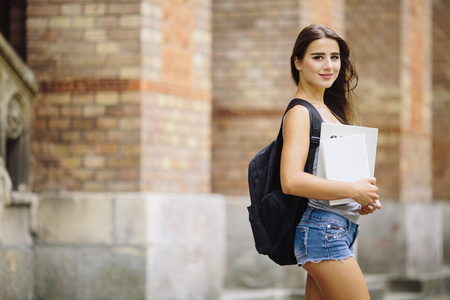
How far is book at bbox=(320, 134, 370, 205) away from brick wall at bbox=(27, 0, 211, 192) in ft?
11.1

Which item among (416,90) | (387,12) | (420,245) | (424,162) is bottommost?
(420,245)

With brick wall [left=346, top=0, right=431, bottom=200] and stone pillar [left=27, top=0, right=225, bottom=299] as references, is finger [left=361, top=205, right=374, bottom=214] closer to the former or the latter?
stone pillar [left=27, top=0, right=225, bottom=299]

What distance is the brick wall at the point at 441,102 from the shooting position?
50.6 feet

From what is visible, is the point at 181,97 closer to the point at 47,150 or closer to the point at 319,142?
the point at 47,150

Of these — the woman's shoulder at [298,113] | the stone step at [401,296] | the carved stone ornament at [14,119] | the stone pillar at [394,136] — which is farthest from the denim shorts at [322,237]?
the stone pillar at [394,136]

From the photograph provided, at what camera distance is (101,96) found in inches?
285

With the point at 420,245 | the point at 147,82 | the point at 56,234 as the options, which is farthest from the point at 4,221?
the point at 420,245

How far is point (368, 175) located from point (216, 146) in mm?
5950

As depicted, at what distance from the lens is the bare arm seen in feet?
12.6

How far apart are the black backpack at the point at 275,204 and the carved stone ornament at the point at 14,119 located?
3368mm

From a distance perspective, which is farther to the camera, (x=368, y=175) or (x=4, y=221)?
(x=4, y=221)

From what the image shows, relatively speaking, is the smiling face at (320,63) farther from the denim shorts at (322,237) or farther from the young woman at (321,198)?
the denim shorts at (322,237)

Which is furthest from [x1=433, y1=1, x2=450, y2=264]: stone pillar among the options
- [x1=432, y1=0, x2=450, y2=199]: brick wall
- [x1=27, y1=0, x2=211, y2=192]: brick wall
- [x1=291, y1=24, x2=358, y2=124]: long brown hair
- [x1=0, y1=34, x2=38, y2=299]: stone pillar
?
[x1=291, y1=24, x2=358, y2=124]: long brown hair

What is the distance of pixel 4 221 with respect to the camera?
6766 millimetres
